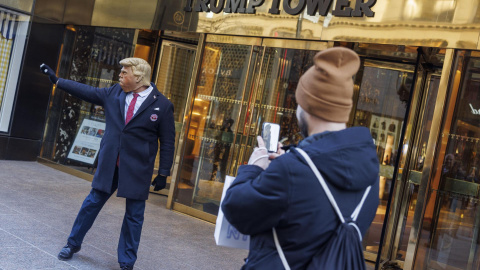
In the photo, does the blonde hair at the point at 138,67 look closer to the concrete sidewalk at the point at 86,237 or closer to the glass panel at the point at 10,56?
the concrete sidewalk at the point at 86,237

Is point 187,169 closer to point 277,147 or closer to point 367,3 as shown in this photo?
point 367,3

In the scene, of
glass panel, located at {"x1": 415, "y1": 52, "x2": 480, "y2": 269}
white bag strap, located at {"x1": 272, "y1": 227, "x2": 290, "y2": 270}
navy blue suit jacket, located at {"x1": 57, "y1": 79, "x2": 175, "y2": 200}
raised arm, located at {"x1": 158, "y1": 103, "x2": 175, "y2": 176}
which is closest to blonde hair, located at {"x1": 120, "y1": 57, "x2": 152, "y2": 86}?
navy blue suit jacket, located at {"x1": 57, "y1": 79, "x2": 175, "y2": 200}

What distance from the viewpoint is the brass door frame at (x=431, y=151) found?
20.6 feet

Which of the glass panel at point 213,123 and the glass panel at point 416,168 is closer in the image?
the glass panel at point 416,168

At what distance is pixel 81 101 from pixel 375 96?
5307 mm

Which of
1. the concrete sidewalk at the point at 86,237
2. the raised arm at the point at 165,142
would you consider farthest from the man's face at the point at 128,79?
the concrete sidewalk at the point at 86,237

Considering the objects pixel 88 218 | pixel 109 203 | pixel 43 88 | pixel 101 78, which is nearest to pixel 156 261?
pixel 88 218

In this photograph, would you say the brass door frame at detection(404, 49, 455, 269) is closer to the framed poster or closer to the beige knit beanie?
the beige knit beanie

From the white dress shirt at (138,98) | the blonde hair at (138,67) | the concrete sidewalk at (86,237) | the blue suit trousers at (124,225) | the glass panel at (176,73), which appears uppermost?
the glass panel at (176,73)

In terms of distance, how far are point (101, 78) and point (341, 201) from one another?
8772 millimetres

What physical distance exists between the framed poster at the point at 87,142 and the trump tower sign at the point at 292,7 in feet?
9.33

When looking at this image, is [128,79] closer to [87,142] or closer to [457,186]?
[457,186]

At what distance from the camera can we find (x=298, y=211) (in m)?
1.97

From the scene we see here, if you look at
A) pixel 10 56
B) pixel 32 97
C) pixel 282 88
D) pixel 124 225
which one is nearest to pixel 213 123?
pixel 282 88
